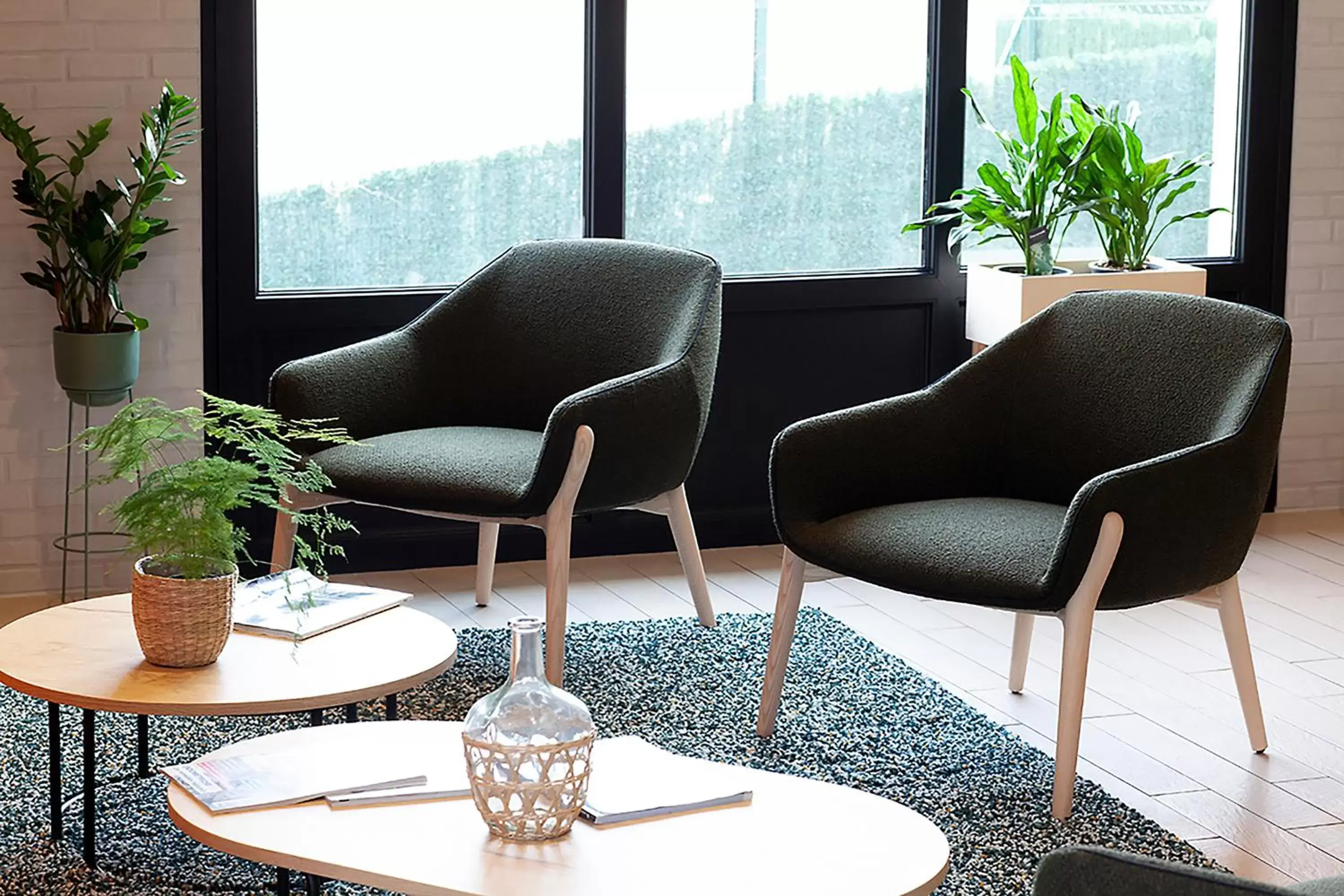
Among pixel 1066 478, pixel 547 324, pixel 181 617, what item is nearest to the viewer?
pixel 181 617

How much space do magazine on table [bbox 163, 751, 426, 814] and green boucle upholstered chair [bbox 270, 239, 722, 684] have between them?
1.08 meters

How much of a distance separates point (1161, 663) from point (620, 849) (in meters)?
2.14

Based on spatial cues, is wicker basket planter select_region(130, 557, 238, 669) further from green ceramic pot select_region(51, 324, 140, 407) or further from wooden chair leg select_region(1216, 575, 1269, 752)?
wooden chair leg select_region(1216, 575, 1269, 752)

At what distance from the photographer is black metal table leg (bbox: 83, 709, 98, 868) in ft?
9.12

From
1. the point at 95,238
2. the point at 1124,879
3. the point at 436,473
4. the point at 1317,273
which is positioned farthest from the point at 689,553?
the point at 1124,879

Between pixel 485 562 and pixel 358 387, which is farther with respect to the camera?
pixel 485 562

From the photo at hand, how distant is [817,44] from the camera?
488 centimetres

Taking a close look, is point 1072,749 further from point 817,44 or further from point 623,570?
point 817,44

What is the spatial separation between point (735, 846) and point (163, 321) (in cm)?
268

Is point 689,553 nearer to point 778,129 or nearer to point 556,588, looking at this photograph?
point 556,588

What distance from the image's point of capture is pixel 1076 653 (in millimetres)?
3053

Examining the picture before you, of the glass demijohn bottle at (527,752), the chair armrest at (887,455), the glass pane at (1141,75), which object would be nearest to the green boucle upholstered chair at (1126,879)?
the glass demijohn bottle at (527,752)

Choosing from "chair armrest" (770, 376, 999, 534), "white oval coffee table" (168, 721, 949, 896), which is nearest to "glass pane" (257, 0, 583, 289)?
"chair armrest" (770, 376, 999, 534)

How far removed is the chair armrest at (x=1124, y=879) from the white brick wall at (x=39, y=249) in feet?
10.8
